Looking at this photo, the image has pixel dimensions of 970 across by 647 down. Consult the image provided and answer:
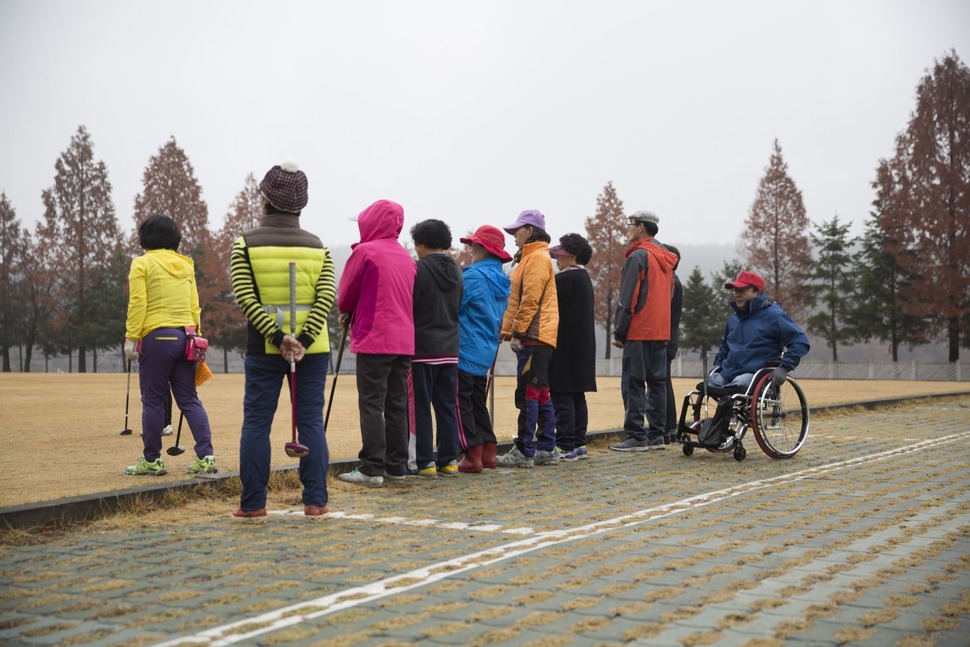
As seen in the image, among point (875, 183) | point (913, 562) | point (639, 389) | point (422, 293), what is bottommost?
point (913, 562)

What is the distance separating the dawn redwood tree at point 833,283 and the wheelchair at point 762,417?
51.6 metres

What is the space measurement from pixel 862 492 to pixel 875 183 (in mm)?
48243

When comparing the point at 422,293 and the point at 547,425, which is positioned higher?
the point at 422,293

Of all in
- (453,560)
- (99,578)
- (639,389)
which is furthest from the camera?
(639,389)

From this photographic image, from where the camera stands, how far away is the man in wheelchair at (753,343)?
948cm

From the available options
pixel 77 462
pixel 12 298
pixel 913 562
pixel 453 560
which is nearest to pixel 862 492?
pixel 913 562

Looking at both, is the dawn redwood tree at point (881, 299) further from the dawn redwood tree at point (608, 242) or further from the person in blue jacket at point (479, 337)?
the person in blue jacket at point (479, 337)

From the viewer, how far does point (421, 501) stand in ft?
22.3

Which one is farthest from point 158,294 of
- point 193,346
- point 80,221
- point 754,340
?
point 80,221

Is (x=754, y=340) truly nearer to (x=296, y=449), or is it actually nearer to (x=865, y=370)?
(x=296, y=449)

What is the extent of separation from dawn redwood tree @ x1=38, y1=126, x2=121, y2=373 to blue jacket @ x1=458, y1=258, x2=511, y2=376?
60367mm

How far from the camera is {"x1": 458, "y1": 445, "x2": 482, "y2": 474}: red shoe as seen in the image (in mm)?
8422

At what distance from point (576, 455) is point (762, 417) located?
172 cm

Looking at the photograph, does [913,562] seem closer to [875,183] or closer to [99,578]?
[99,578]
